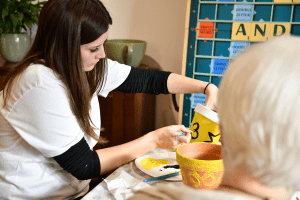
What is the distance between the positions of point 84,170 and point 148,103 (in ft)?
3.65

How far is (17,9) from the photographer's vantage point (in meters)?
1.83

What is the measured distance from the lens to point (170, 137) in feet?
3.03

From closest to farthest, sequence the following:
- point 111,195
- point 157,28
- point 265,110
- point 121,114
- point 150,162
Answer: point 265,110, point 111,195, point 150,162, point 121,114, point 157,28

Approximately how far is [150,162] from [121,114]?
2.90 feet

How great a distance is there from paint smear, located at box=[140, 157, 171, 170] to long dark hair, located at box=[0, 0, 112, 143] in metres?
0.23

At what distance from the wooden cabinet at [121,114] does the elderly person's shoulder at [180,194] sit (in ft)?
4.31

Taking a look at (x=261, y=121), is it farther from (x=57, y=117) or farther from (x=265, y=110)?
(x=57, y=117)

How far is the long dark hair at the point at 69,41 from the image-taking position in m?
0.81

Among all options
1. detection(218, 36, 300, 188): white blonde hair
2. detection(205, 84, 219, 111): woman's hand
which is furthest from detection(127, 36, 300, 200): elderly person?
detection(205, 84, 219, 111): woman's hand

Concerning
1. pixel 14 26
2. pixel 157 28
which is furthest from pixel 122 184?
pixel 14 26

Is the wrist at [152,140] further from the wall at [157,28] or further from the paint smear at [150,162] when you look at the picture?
the wall at [157,28]

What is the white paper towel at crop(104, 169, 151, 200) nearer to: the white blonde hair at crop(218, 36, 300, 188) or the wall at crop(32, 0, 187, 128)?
the white blonde hair at crop(218, 36, 300, 188)

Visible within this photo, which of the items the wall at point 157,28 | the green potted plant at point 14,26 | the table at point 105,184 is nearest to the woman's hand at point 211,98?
the table at point 105,184

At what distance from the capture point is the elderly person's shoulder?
13.9 inches
